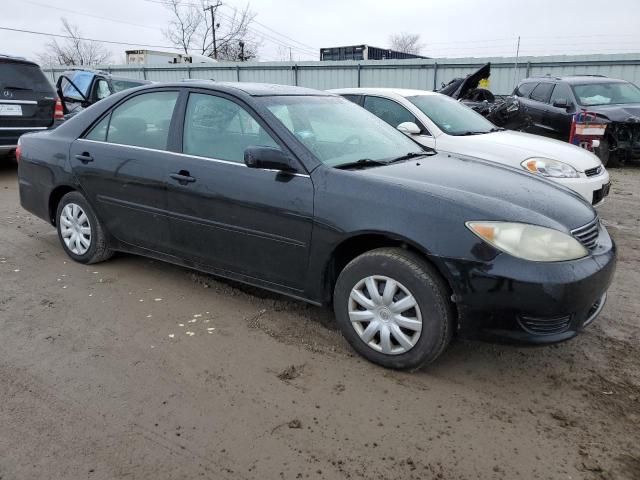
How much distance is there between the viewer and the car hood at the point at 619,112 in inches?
378

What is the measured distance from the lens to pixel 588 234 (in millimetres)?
3004

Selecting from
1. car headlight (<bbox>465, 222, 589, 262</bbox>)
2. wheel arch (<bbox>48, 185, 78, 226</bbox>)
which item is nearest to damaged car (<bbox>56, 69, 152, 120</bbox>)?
wheel arch (<bbox>48, 185, 78, 226</bbox>)

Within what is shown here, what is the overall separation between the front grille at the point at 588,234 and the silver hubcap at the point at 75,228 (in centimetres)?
370

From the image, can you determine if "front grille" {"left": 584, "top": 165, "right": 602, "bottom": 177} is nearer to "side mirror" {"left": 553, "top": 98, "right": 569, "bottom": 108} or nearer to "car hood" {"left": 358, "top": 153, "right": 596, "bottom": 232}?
"car hood" {"left": 358, "top": 153, "right": 596, "bottom": 232}

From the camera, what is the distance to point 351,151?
11.6ft

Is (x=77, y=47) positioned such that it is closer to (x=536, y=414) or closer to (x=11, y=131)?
(x=11, y=131)

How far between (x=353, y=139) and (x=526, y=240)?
4.94ft

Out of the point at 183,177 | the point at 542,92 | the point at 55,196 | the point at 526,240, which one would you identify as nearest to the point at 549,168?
the point at 526,240

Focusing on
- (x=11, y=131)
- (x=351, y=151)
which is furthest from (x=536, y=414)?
(x=11, y=131)

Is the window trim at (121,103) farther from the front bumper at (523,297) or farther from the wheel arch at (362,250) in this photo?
the front bumper at (523,297)

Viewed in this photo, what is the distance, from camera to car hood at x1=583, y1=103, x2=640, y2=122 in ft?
31.5

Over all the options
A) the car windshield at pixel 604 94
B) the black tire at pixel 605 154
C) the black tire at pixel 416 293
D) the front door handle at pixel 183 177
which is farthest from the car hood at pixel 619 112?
the front door handle at pixel 183 177

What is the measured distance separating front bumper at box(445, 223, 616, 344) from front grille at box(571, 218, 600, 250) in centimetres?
16

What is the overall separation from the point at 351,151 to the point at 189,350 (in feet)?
5.40
